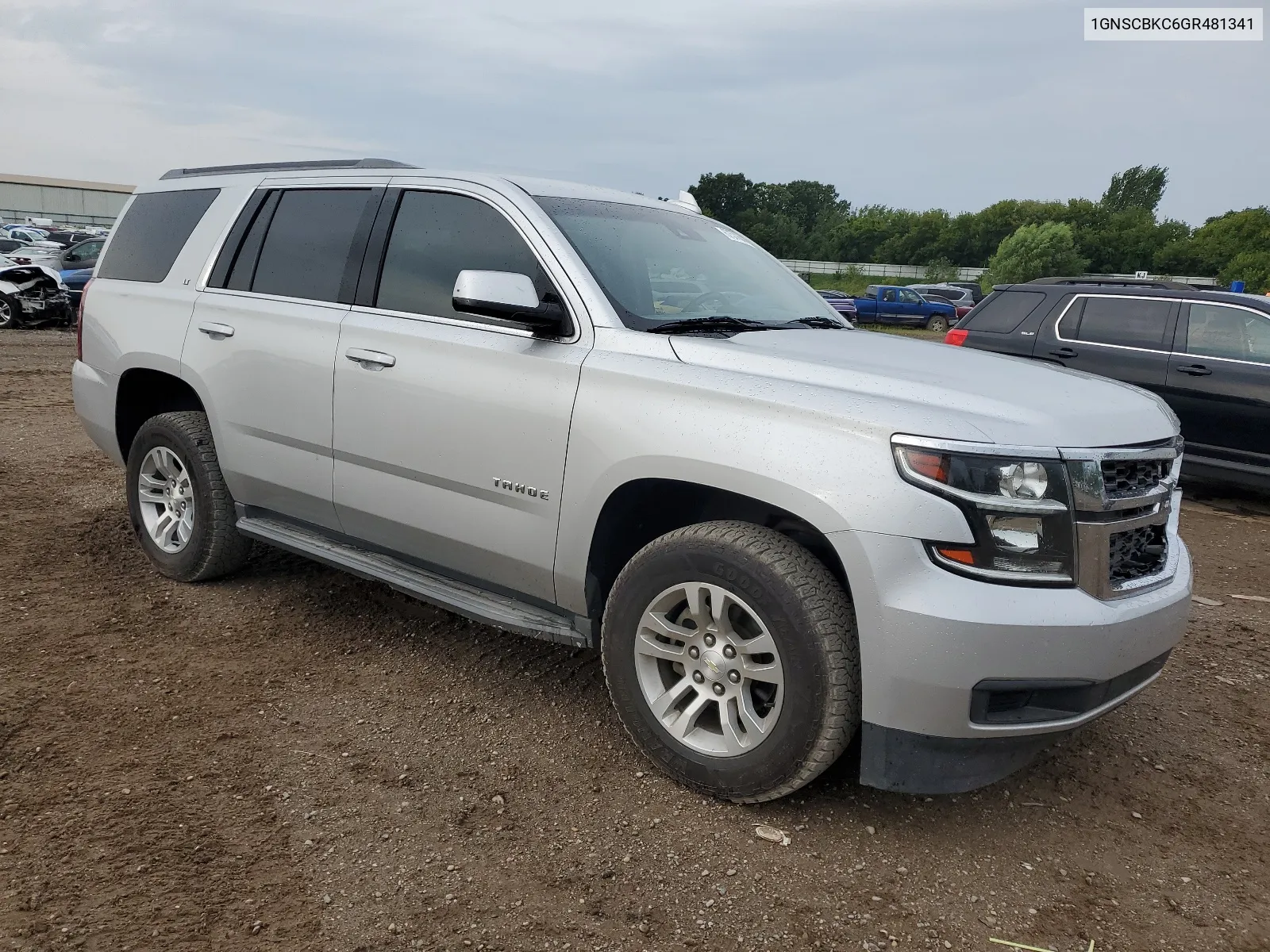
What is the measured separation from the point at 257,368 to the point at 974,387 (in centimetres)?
287

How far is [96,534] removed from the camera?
5430 millimetres

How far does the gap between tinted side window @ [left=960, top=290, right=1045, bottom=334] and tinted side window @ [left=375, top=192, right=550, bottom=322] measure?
651 centimetres

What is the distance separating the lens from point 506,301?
308 cm

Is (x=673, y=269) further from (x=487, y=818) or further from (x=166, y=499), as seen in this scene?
(x=166, y=499)

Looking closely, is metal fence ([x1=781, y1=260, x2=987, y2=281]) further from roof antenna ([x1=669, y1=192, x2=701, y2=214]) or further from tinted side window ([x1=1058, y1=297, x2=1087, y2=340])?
roof antenna ([x1=669, y1=192, x2=701, y2=214])

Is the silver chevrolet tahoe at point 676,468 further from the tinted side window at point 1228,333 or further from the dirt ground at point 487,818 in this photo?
the tinted side window at point 1228,333

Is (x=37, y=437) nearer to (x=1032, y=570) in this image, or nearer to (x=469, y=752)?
(x=469, y=752)

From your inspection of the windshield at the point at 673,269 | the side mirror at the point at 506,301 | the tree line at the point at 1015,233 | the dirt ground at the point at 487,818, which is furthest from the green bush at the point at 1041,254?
the side mirror at the point at 506,301

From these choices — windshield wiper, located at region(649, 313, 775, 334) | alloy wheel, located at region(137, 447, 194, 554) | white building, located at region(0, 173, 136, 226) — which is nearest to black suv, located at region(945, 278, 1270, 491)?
windshield wiper, located at region(649, 313, 775, 334)

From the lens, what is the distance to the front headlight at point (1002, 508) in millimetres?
2498

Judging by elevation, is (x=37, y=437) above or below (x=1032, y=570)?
below

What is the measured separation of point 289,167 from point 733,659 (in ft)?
10.3

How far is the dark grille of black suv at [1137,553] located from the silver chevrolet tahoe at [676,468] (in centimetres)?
1

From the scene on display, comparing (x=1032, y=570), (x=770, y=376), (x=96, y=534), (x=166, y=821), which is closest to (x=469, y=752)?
(x=166, y=821)
